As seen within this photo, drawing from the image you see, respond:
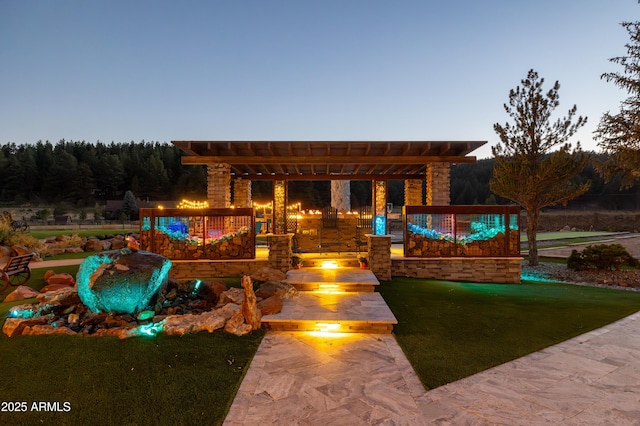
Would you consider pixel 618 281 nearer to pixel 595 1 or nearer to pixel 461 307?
pixel 461 307

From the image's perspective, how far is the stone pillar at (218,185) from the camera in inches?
443

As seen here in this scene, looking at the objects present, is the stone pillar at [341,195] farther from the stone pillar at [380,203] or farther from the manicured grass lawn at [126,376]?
the manicured grass lawn at [126,376]

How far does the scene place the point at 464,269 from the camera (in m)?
9.22

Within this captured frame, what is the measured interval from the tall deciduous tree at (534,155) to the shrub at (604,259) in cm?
159

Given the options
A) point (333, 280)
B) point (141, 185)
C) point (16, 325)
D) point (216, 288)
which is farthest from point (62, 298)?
point (141, 185)

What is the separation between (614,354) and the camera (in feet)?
14.4

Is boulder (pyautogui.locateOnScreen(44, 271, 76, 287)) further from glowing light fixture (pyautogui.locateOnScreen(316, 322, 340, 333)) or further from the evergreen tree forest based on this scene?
the evergreen tree forest

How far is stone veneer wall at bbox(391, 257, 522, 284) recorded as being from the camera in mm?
9172

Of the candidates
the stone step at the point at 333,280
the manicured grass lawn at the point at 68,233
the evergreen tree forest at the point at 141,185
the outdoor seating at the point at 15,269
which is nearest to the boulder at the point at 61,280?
the outdoor seating at the point at 15,269

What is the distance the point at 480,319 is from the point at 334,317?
2751 millimetres

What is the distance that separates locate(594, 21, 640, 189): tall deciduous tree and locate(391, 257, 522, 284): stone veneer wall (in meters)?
7.98

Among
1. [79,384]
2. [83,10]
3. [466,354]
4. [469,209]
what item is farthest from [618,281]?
[83,10]

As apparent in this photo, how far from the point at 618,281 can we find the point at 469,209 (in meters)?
6.32

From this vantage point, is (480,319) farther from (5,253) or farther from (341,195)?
(341,195)
